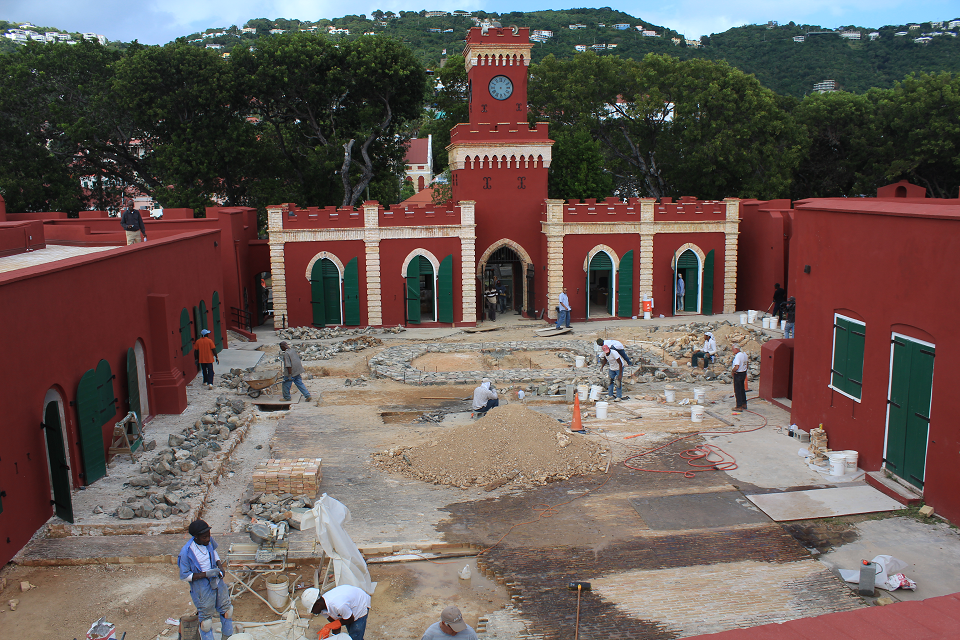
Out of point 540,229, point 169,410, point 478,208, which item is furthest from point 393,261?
point 169,410

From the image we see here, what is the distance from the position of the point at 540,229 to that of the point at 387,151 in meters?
14.0

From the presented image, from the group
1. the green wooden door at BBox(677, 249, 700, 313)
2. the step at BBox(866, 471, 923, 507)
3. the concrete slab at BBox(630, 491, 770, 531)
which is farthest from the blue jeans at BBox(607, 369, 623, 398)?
Answer: the green wooden door at BBox(677, 249, 700, 313)

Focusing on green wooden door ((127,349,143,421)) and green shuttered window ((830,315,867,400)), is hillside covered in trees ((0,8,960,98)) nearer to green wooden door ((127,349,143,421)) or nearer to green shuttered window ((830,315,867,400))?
green wooden door ((127,349,143,421))

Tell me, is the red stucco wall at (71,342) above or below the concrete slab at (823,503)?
above

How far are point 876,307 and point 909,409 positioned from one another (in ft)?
6.03

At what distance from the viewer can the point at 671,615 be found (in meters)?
8.73

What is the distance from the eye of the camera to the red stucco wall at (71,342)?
9992 mm

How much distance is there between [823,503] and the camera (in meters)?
11.5

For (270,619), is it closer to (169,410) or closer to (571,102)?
(169,410)

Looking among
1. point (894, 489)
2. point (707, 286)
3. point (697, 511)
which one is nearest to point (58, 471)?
point (697, 511)

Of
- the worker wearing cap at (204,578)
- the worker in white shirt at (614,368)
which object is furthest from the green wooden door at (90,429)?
the worker in white shirt at (614,368)

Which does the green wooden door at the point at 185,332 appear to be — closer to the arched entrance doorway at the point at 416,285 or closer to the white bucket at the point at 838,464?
the arched entrance doorway at the point at 416,285

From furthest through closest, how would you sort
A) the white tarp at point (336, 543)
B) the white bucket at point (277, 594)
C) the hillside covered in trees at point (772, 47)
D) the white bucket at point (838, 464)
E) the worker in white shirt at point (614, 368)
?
the hillside covered in trees at point (772, 47) < the worker in white shirt at point (614, 368) < the white bucket at point (838, 464) < the white bucket at point (277, 594) < the white tarp at point (336, 543)

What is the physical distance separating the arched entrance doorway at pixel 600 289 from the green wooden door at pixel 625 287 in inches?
→ 11.3
